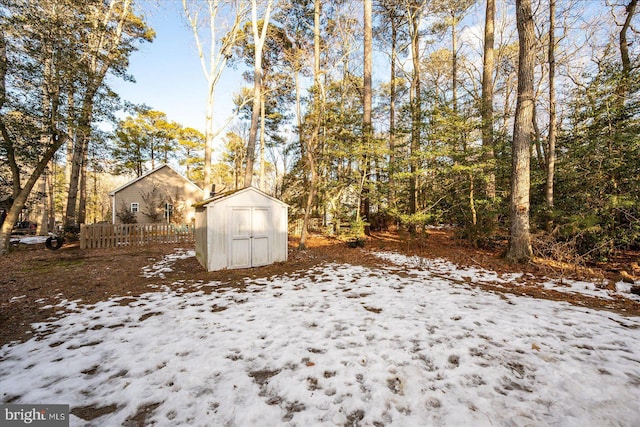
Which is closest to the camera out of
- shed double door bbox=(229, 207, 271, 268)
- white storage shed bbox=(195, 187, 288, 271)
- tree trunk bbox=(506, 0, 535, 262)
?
tree trunk bbox=(506, 0, 535, 262)

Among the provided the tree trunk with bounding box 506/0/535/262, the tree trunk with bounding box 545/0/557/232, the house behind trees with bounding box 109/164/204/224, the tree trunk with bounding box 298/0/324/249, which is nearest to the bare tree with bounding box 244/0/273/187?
the tree trunk with bounding box 298/0/324/249

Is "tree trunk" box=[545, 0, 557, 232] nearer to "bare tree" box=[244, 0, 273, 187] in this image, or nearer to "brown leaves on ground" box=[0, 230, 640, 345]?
"brown leaves on ground" box=[0, 230, 640, 345]

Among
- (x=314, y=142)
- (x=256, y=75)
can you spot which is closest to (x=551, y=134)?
(x=314, y=142)

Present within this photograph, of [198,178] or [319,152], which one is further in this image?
[198,178]

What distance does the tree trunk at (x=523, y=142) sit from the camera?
6330 mm

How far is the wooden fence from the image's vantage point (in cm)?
1028

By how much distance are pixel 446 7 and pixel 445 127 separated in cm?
954

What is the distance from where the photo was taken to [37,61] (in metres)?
8.34

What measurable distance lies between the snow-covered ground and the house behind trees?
1636 centimetres

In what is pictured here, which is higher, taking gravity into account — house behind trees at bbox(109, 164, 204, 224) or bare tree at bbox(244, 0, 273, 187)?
bare tree at bbox(244, 0, 273, 187)

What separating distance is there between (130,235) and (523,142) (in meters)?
15.4

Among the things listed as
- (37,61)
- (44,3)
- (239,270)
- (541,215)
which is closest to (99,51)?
(44,3)

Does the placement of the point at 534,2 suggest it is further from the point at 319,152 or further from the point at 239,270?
the point at 239,270

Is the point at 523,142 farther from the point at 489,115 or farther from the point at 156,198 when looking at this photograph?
the point at 156,198
